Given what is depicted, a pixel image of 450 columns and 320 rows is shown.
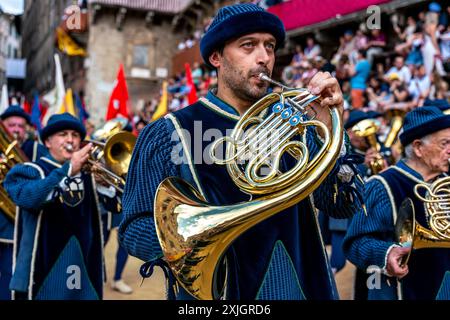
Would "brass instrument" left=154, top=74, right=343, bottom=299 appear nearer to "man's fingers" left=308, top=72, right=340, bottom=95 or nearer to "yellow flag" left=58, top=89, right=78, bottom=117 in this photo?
"man's fingers" left=308, top=72, right=340, bottom=95

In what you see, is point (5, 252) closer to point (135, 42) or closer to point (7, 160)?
point (7, 160)

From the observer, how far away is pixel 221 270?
1907 millimetres

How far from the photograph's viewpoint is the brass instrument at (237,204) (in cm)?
172

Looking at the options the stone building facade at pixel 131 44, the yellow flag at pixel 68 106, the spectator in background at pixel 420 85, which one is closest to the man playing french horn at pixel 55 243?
the yellow flag at pixel 68 106

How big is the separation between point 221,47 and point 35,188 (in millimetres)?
2107

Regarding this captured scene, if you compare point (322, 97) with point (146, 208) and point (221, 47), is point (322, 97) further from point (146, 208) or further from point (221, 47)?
point (146, 208)

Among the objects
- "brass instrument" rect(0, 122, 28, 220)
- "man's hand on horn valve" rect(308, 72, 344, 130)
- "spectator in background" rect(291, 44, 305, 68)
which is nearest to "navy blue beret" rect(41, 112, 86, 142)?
"brass instrument" rect(0, 122, 28, 220)

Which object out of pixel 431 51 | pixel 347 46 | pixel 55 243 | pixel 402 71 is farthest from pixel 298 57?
pixel 55 243

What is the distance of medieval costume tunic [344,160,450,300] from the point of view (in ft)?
9.90

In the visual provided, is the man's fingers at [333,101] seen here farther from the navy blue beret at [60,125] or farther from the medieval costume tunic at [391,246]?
the navy blue beret at [60,125]

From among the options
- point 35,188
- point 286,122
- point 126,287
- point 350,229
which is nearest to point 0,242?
point 35,188

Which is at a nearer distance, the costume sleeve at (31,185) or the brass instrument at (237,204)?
the brass instrument at (237,204)

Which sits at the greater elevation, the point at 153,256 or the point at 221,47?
the point at 221,47

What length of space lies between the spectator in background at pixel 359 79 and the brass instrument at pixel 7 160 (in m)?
6.59
